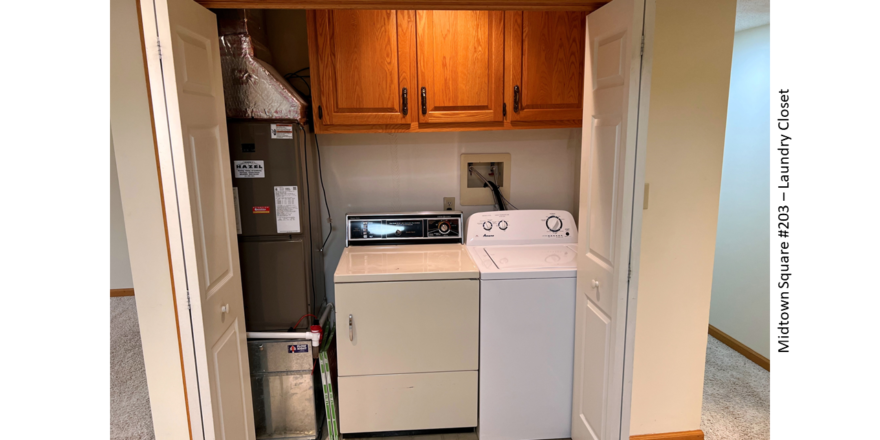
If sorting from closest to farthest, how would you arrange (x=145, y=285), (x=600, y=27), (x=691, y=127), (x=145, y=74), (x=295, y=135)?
1. (x=145, y=74)
2. (x=145, y=285)
3. (x=600, y=27)
4. (x=691, y=127)
5. (x=295, y=135)

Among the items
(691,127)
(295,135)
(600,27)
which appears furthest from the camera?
(295,135)

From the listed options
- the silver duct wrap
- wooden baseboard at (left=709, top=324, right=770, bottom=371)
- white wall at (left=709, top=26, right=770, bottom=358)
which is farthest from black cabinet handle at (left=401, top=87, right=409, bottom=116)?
wooden baseboard at (left=709, top=324, right=770, bottom=371)

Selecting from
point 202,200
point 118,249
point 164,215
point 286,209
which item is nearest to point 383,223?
point 286,209

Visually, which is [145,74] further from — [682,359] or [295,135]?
[682,359]

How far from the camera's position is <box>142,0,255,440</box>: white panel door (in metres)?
1.31

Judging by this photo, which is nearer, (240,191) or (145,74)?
(145,74)

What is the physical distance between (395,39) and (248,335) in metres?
1.57

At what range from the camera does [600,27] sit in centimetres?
163

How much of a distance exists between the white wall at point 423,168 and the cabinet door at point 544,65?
359 mm

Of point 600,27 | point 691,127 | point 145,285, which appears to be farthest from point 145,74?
point 691,127

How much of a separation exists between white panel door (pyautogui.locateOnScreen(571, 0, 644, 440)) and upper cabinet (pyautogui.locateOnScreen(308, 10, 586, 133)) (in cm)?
52

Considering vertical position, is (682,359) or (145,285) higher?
(145,285)

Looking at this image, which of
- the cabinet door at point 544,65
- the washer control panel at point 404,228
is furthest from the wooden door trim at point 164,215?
the cabinet door at point 544,65

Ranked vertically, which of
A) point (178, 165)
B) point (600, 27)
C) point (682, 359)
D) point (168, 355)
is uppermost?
point (600, 27)
